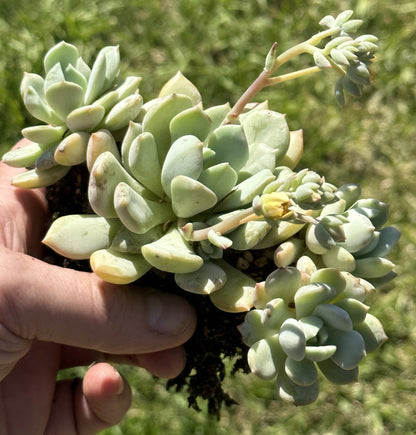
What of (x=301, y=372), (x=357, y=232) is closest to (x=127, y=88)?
(x=357, y=232)

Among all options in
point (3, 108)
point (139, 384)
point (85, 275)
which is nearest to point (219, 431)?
point (139, 384)

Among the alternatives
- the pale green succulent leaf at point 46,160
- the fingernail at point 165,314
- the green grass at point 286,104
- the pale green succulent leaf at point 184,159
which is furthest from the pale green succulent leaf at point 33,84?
the green grass at point 286,104

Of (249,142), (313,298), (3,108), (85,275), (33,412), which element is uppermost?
(249,142)

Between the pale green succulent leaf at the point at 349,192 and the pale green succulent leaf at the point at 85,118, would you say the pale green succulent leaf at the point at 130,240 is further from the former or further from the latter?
the pale green succulent leaf at the point at 349,192

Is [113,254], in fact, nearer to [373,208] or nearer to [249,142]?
[249,142]

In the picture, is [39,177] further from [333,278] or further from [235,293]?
[333,278]
